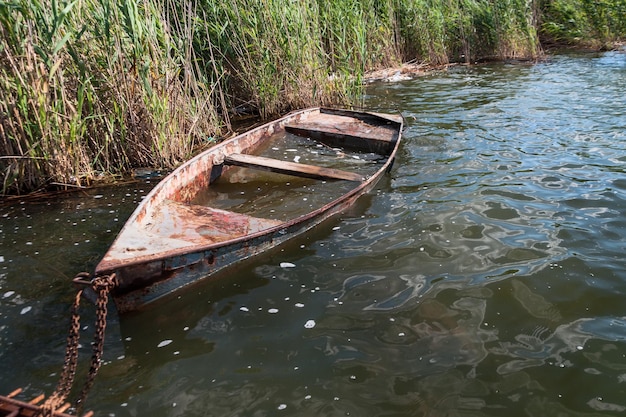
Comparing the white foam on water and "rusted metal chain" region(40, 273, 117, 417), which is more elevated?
"rusted metal chain" region(40, 273, 117, 417)

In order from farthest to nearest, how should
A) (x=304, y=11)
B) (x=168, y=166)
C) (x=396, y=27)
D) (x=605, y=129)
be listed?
1. (x=396, y=27)
2. (x=304, y=11)
3. (x=605, y=129)
4. (x=168, y=166)

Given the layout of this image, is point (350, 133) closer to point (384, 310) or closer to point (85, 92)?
point (85, 92)

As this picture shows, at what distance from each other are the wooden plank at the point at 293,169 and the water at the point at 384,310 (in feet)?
1.15

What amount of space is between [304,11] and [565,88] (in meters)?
5.02

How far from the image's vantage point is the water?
97.0 inches

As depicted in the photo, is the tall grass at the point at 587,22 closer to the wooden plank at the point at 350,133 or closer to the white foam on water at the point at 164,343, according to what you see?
the wooden plank at the point at 350,133

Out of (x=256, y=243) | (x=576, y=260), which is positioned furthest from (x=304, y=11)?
(x=576, y=260)

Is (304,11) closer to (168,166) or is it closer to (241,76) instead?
(241,76)

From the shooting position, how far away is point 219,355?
8.98ft

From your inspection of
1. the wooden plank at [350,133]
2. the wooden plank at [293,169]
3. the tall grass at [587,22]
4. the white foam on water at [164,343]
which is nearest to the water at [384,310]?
the white foam on water at [164,343]

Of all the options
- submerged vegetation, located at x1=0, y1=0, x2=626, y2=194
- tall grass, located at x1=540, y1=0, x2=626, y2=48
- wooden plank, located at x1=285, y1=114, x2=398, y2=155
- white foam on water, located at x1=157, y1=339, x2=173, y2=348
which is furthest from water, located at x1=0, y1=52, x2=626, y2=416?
tall grass, located at x1=540, y1=0, x2=626, y2=48

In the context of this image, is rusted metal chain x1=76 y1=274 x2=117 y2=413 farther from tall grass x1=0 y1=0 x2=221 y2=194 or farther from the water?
tall grass x1=0 y1=0 x2=221 y2=194

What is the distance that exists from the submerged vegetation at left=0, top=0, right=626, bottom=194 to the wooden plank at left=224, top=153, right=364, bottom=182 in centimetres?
90

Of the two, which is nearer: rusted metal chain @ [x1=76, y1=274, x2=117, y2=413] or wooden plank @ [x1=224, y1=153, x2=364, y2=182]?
rusted metal chain @ [x1=76, y1=274, x2=117, y2=413]
